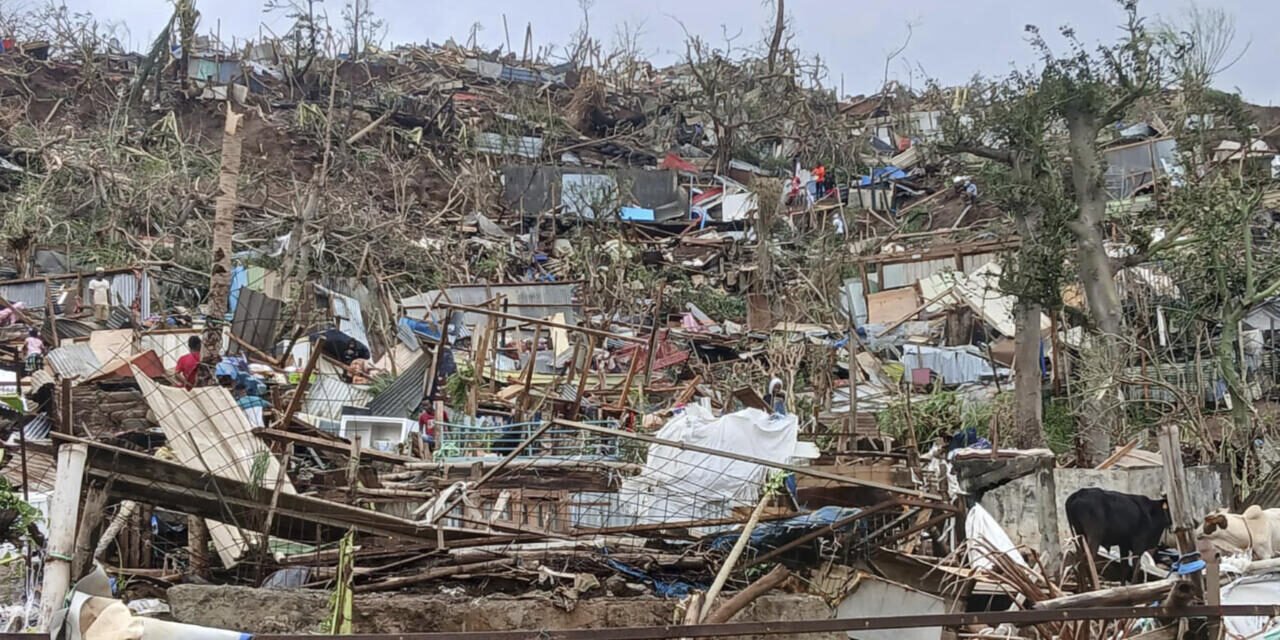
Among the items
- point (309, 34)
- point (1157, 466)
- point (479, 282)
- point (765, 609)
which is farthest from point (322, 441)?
point (309, 34)

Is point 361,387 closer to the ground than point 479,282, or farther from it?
closer to the ground

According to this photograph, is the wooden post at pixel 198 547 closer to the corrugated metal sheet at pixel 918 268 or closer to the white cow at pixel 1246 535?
the white cow at pixel 1246 535

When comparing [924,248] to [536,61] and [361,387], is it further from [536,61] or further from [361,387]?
Answer: [536,61]

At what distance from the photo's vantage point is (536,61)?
33125mm

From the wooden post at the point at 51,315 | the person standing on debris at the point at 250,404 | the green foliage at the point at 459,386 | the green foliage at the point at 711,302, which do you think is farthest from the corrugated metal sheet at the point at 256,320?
the green foliage at the point at 711,302

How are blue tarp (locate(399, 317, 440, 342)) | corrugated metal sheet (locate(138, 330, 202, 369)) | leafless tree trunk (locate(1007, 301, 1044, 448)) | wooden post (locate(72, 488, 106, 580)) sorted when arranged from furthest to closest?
1. blue tarp (locate(399, 317, 440, 342))
2. corrugated metal sheet (locate(138, 330, 202, 369))
3. leafless tree trunk (locate(1007, 301, 1044, 448))
4. wooden post (locate(72, 488, 106, 580))

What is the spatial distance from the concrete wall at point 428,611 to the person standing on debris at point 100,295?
10.3 metres

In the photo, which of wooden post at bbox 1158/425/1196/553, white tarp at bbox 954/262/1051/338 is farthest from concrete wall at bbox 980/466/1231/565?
white tarp at bbox 954/262/1051/338

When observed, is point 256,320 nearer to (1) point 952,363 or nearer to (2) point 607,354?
(2) point 607,354

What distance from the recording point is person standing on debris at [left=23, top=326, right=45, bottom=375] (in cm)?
1189

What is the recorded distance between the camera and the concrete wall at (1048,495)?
27.2 feet

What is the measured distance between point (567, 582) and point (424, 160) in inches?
824

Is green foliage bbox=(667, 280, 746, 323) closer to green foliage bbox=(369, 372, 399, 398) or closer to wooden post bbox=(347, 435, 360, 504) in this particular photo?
green foliage bbox=(369, 372, 399, 398)

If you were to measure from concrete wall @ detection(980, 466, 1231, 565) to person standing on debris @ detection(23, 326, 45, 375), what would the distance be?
9.62m
